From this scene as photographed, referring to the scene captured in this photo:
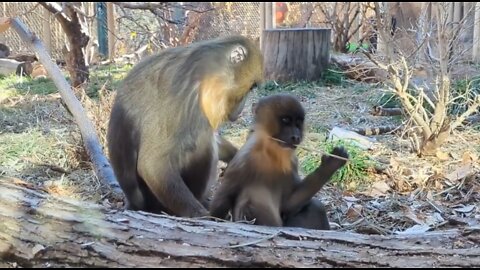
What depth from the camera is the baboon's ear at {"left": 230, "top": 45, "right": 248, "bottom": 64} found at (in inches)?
142

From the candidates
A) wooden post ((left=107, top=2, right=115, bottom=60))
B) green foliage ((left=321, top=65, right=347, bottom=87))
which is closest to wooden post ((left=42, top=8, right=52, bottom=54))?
wooden post ((left=107, top=2, right=115, bottom=60))

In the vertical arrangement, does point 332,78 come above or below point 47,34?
below

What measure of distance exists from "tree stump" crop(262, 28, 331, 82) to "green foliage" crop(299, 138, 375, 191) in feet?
13.9

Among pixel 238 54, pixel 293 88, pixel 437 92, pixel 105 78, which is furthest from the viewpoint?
pixel 105 78

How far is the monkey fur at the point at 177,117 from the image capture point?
136 inches

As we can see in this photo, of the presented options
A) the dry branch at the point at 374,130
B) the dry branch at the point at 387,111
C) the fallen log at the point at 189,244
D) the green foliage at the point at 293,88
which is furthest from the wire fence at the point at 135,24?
the fallen log at the point at 189,244

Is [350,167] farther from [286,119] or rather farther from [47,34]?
[47,34]

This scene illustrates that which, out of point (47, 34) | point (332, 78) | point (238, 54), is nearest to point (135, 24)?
point (47, 34)

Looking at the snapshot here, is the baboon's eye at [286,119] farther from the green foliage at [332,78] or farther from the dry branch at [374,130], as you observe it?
the green foliage at [332,78]

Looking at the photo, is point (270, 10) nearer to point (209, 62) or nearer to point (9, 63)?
point (9, 63)

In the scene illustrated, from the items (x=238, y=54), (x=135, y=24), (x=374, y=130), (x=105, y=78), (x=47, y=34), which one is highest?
(x=238, y=54)

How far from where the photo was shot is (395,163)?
16.2 feet

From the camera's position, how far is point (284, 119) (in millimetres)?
3271

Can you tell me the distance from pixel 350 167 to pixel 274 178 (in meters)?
1.71
